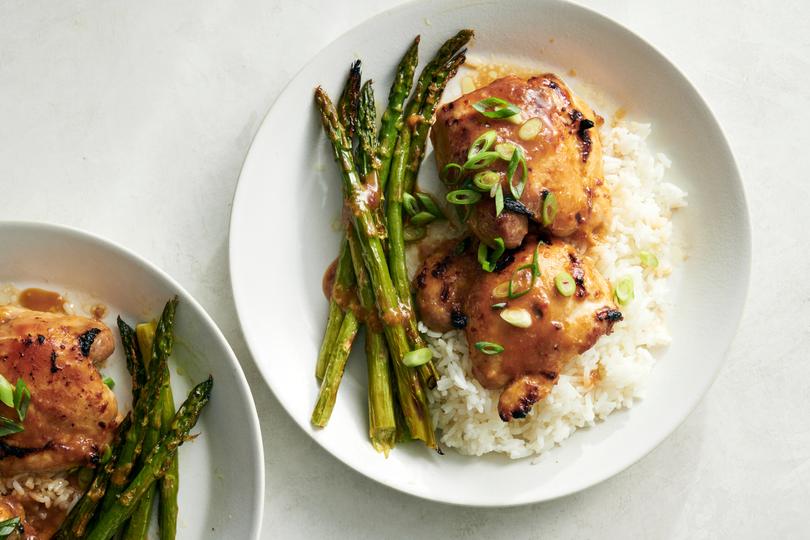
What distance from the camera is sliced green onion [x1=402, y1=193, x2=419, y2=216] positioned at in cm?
493

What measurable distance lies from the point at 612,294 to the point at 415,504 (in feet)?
6.14

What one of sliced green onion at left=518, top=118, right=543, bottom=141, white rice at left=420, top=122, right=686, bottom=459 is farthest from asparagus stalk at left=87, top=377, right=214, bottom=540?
sliced green onion at left=518, top=118, right=543, bottom=141

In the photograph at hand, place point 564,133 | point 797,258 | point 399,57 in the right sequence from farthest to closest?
point 797,258 < point 399,57 < point 564,133

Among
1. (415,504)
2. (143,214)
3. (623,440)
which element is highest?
(143,214)

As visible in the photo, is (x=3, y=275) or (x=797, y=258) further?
(x=797, y=258)

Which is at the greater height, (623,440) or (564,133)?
(564,133)

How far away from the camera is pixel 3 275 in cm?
477

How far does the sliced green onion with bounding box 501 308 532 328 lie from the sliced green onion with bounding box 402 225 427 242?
89cm

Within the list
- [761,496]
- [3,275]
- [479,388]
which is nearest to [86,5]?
[3,275]

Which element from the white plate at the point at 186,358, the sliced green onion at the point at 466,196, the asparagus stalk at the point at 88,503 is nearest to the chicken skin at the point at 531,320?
the sliced green onion at the point at 466,196

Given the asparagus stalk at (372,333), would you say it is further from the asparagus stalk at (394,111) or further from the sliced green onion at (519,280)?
the sliced green onion at (519,280)

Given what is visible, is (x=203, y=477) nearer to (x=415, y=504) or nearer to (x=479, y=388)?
(x=415, y=504)

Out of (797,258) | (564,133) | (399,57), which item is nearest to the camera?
(564,133)

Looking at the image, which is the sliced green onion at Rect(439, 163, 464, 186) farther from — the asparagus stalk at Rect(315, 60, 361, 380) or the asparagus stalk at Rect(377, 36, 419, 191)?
the asparagus stalk at Rect(315, 60, 361, 380)
